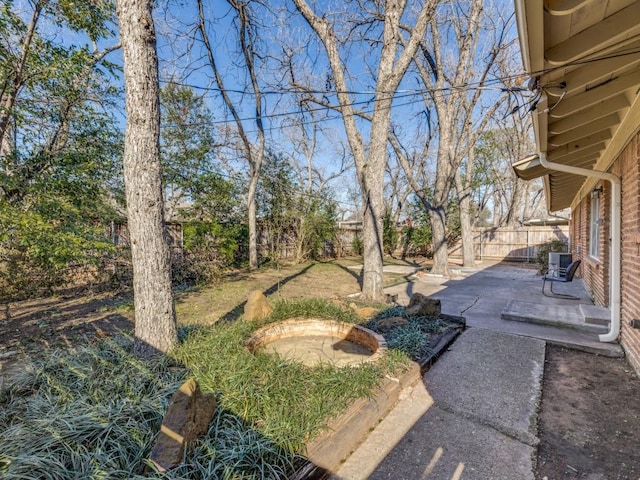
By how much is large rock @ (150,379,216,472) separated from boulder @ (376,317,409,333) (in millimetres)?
2360

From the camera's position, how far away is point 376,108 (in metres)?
5.23

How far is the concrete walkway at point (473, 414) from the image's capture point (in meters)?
1.68

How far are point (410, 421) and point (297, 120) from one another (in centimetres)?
864

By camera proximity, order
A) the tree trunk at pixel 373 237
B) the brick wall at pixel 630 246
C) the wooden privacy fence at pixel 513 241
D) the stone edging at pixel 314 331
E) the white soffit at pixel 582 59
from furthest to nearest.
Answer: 1. the wooden privacy fence at pixel 513 241
2. the tree trunk at pixel 373 237
3. the stone edging at pixel 314 331
4. the brick wall at pixel 630 246
5. the white soffit at pixel 582 59

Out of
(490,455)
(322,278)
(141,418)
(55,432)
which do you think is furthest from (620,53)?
(322,278)

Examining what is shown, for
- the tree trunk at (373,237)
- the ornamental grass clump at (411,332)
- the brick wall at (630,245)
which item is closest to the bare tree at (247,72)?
the tree trunk at (373,237)

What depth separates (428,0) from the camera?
16.2ft

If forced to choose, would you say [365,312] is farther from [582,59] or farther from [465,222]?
[465,222]

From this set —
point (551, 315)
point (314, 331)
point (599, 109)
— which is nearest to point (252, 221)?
point (314, 331)

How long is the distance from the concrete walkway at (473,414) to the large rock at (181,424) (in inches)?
32.4

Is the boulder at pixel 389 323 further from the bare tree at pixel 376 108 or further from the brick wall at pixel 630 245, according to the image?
the brick wall at pixel 630 245

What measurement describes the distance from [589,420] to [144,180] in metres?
4.03

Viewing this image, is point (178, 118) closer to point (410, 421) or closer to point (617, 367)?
point (410, 421)

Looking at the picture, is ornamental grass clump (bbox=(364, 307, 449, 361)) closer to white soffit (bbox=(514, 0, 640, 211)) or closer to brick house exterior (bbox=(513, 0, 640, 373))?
brick house exterior (bbox=(513, 0, 640, 373))
